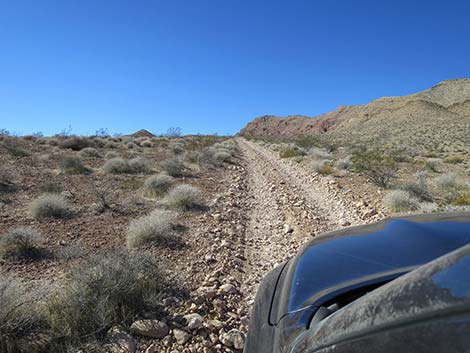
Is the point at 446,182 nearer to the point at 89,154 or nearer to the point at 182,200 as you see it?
the point at 182,200

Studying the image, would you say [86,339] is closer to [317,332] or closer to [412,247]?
[317,332]

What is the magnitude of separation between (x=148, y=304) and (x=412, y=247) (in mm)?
2712

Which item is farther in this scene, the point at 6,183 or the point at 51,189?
the point at 6,183

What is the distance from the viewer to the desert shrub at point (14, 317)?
254 centimetres

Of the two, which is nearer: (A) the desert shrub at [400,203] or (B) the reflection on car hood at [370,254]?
(B) the reflection on car hood at [370,254]

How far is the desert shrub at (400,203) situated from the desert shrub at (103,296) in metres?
5.55

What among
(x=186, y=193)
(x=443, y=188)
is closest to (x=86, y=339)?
(x=186, y=193)

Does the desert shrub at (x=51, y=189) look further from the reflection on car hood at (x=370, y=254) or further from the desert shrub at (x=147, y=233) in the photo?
the reflection on car hood at (x=370, y=254)

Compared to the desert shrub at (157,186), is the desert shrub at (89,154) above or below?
above

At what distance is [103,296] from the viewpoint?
305 cm

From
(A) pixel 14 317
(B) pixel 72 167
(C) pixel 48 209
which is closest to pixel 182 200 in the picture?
(C) pixel 48 209

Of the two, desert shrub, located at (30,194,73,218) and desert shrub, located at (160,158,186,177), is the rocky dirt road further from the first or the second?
desert shrub, located at (30,194,73,218)

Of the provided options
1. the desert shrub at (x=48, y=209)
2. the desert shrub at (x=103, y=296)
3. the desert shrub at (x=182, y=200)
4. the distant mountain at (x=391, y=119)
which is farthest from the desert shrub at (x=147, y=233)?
the distant mountain at (x=391, y=119)

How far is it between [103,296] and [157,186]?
239 inches
